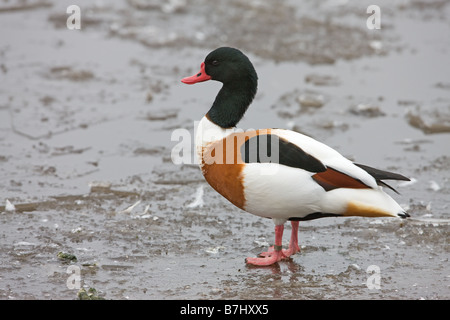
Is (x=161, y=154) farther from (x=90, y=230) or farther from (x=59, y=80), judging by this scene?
(x=59, y=80)

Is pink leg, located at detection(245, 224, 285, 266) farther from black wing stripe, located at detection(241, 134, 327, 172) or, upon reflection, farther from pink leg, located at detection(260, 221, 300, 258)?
black wing stripe, located at detection(241, 134, 327, 172)

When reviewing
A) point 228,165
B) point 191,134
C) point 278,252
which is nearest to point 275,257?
point 278,252

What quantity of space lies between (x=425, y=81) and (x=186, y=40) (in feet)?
11.4

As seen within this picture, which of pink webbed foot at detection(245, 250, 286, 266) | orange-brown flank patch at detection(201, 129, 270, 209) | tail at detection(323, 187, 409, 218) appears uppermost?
orange-brown flank patch at detection(201, 129, 270, 209)

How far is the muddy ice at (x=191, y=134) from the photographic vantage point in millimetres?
5148

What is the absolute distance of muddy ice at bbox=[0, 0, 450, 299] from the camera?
5148 mm

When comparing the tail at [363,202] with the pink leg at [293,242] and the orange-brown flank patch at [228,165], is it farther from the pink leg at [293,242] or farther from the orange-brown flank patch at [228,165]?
the orange-brown flank patch at [228,165]

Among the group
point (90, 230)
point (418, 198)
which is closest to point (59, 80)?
point (90, 230)

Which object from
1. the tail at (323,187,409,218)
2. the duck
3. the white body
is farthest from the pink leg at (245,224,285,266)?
the tail at (323,187,409,218)

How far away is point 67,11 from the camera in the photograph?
12195mm

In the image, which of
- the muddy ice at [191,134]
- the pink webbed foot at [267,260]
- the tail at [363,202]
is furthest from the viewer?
the pink webbed foot at [267,260]

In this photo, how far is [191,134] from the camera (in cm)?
816

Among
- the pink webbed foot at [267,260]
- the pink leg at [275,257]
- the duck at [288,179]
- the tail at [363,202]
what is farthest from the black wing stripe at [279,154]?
the pink webbed foot at [267,260]

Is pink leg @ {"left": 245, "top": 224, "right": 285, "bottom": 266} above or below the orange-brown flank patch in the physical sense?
below
